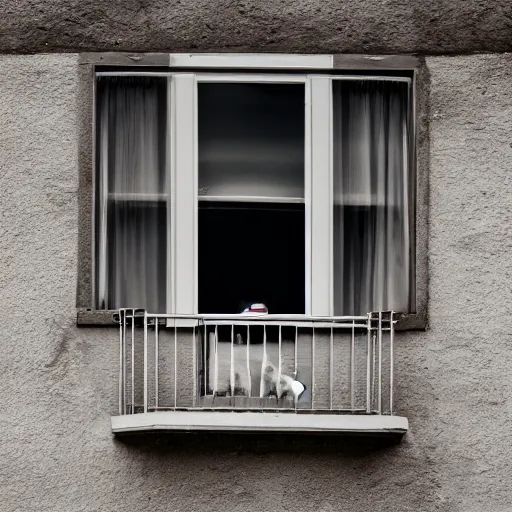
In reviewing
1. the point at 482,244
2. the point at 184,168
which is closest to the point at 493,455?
the point at 482,244

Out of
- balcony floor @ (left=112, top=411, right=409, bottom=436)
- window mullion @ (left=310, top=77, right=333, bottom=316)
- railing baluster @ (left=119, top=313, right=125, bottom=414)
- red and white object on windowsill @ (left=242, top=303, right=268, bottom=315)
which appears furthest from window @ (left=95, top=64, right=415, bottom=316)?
balcony floor @ (left=112, top=411, right=409, bottom=436)

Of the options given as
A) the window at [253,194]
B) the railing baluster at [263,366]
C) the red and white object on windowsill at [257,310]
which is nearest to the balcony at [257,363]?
the railing baluster at [263,366]

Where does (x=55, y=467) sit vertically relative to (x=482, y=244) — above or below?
below

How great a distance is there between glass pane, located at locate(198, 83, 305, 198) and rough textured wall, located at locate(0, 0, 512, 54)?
34cm

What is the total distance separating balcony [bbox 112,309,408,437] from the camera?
374 inches

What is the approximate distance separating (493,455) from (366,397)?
92cm

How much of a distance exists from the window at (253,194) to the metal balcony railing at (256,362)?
9.9 inches

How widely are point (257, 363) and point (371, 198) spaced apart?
1404mm

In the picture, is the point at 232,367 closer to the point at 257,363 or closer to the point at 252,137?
the point at 257,363

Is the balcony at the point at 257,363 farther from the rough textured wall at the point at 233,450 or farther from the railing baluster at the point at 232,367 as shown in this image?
the rough textured wall at the point at 233,450

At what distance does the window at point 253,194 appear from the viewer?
9891 millimetres

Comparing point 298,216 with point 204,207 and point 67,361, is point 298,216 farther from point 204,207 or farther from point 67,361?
point 67,361

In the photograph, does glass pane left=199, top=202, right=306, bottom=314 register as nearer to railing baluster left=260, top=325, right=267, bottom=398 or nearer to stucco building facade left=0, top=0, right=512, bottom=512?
railing baluster left=260, top=325, right=267, bottom=398

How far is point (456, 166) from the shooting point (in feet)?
32.2
